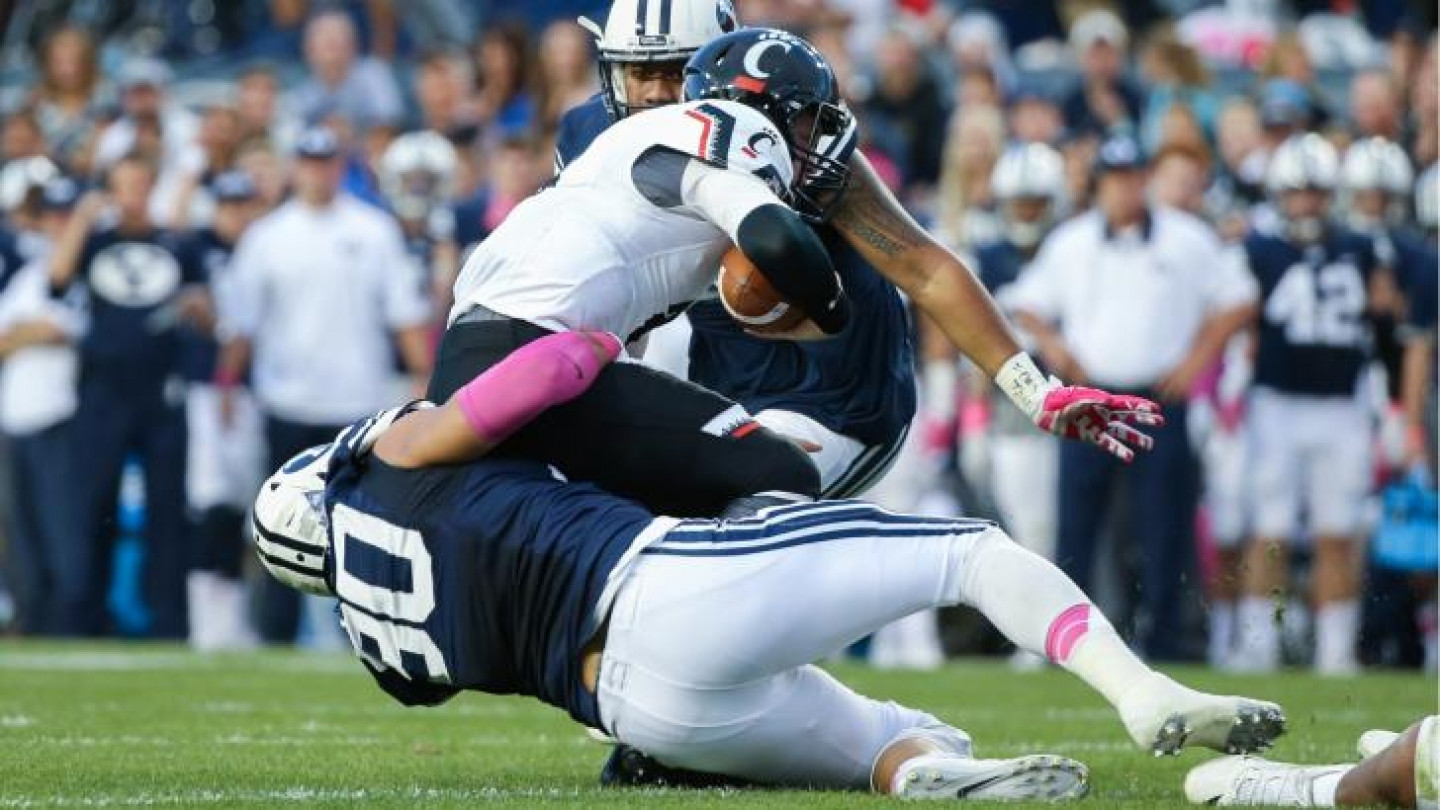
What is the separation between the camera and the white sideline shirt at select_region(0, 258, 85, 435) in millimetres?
13406

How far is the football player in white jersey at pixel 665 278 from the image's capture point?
218 inches

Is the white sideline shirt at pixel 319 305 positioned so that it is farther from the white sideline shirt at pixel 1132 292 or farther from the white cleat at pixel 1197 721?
the white cleat at pixel 1197 721

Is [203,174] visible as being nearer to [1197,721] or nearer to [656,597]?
[656,597]

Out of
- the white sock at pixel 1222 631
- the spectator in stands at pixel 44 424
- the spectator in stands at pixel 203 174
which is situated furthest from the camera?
the spectator in stands at pixel 203 174

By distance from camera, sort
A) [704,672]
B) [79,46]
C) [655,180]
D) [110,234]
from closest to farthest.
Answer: [704,672], [655,180], [110,234], [79,46]

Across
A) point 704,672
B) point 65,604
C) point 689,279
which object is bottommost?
point 65,604

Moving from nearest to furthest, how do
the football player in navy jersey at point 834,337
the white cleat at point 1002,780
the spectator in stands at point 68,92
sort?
1. the white cleat at point 1002,780
2. the football player in navy jersey at point 834,337
3. the spectator in stands at point 68,92

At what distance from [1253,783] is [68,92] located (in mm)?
11874

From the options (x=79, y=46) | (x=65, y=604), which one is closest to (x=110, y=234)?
(x=65, y=604)

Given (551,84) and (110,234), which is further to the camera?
(551,84)

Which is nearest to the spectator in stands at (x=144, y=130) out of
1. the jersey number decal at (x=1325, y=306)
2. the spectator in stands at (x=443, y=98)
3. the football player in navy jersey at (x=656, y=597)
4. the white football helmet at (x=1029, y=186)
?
the spectator in stands at (x=443, y=98)

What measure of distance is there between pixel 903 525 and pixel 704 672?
0.47 m

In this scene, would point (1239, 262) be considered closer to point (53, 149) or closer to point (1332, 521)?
point (1332, 521)

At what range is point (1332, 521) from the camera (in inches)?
486
